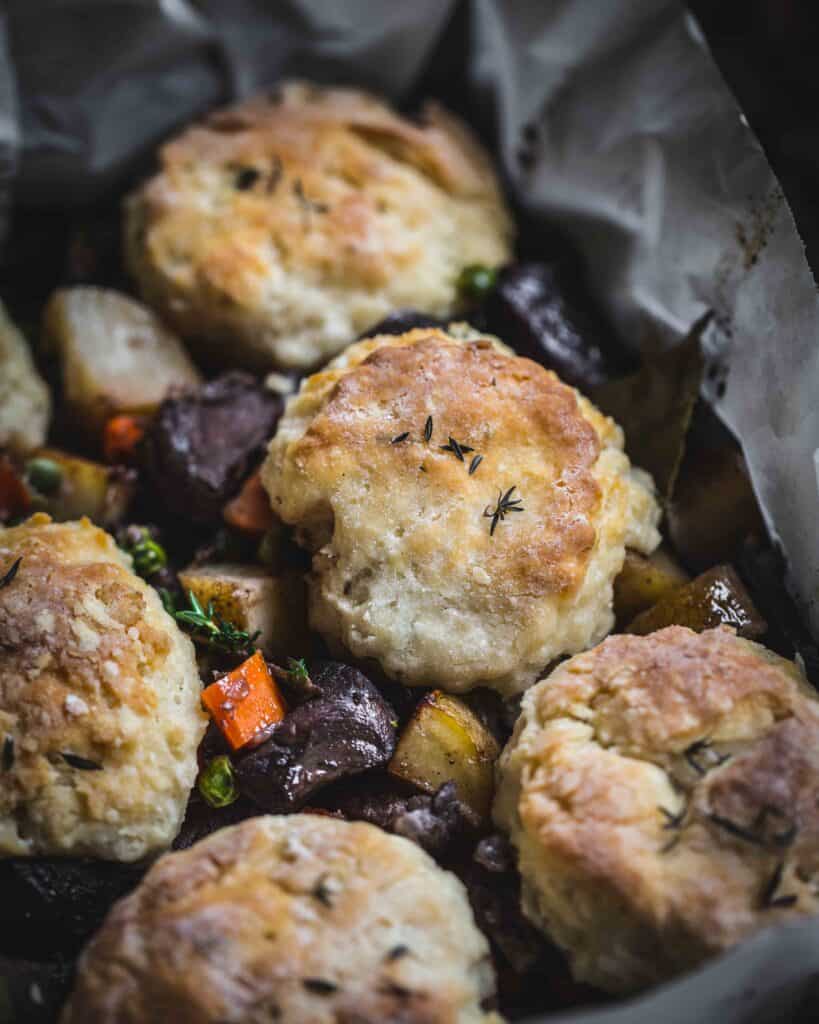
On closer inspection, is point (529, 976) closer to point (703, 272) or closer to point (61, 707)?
point (61, 707)

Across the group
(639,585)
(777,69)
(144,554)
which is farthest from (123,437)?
(777,69)

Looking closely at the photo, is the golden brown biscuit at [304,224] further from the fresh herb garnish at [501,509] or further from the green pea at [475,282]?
the fresh herb garnish at [501,509]

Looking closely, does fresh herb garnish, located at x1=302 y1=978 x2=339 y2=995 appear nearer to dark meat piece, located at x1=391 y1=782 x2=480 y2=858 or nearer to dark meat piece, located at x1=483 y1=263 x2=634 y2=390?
dark meat piece, located at x1=391 y1=782 x2=480 y2=858

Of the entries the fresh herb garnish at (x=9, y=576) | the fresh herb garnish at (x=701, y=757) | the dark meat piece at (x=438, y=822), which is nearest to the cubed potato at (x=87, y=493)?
the fresh herb garnish at (x=9, y=576)

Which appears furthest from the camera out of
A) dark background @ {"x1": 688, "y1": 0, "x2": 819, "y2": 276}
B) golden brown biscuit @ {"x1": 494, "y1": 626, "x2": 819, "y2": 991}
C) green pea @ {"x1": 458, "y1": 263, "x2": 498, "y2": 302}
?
dark background @ {"x1": 688, "y1": 0, "x2": 819, "y2": 276}

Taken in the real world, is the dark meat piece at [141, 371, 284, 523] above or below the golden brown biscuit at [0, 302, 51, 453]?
above

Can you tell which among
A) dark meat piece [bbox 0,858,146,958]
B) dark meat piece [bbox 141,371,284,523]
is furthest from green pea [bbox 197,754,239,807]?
dark meat piece [bbox 141,371,284,523]

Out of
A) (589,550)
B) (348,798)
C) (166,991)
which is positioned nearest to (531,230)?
(589,550)
